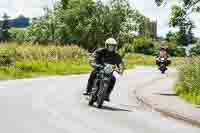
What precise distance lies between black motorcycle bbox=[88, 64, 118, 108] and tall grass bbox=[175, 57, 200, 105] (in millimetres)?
3230

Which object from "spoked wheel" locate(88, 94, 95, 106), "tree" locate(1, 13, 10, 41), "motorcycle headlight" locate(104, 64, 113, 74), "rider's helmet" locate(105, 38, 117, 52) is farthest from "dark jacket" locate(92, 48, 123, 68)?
"tree" locate(1, 13, 10, 41)

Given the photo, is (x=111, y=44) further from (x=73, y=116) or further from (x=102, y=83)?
(x=73, y=116)

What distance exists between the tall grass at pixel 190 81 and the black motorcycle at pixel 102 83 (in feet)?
10.6

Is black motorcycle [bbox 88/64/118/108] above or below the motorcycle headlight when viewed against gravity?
below

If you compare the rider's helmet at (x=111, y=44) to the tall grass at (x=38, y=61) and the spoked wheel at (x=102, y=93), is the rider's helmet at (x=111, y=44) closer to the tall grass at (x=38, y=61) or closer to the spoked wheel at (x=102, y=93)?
the spoked wheel at (x=102, y=93)

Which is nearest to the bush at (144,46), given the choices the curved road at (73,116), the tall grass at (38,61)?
the tall grass at (38,61)

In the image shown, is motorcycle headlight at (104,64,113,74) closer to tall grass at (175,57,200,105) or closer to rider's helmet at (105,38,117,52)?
rider's helmet at (105,38,117,52)

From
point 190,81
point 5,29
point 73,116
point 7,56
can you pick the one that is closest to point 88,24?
point 5,29

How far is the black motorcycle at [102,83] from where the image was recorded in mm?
19266

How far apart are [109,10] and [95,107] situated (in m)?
93.8

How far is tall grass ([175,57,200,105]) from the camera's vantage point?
22572mm

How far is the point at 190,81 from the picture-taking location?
24031 mm

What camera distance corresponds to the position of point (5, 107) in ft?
60.1

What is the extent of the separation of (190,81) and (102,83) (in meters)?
5.56
